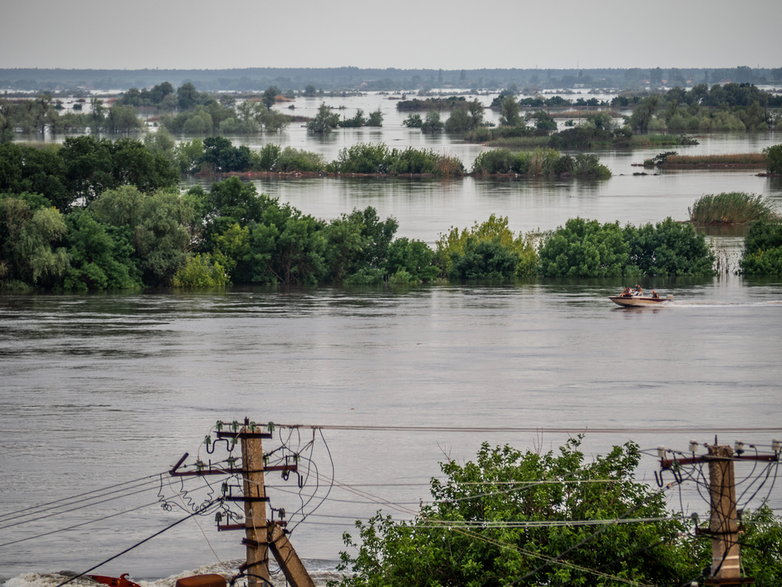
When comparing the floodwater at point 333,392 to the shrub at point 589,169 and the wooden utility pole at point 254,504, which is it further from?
the shrub at point 589,169

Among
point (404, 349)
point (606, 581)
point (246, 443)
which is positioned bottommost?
point (404, 349)

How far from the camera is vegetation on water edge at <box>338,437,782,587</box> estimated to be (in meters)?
16.3

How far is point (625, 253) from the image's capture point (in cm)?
5994

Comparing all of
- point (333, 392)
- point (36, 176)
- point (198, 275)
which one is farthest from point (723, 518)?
point (36, 176)

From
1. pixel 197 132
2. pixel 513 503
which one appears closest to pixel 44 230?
pixel 513 503

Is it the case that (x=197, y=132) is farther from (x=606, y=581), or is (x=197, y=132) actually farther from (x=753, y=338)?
(x=606, y=581)

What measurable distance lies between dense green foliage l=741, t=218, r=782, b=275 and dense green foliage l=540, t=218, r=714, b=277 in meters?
1.85

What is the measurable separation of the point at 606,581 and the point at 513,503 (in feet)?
7.12

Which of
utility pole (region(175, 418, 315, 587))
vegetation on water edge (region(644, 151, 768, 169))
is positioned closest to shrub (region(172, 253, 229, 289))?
utility pole (region(175, 418, 315, 587))

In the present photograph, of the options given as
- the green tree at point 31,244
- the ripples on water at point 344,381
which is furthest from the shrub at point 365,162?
the green tree at point 31,244

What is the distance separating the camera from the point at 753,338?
157 feet

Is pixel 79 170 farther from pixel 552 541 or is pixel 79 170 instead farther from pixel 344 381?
pixel 552 541

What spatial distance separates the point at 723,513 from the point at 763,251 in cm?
5003

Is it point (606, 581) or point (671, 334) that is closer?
point (606, 581)
